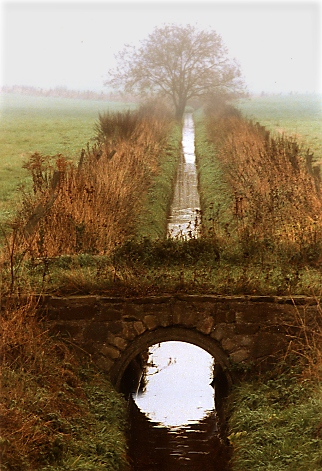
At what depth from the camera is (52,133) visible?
3575cm

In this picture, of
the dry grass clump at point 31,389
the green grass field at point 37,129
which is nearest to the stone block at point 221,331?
the dry grass clump at point 31,389

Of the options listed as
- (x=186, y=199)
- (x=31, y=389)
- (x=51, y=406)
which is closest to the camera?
(x=51, y=406)

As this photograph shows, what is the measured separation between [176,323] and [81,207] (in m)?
4.29

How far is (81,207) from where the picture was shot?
606 inches

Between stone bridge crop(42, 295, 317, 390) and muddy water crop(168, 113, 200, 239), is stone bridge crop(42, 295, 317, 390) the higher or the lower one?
the lower one

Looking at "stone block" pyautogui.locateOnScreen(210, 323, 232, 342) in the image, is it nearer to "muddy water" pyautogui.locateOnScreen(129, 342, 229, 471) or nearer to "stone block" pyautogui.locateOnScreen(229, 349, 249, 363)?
"stone block" pyautogui.locateOnScreen(229, 349, 249, 363)

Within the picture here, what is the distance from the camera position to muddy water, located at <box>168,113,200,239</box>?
64.7 ft

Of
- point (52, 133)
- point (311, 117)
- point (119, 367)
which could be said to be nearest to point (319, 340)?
point (119, 367)

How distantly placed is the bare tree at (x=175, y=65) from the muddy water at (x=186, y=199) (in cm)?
263

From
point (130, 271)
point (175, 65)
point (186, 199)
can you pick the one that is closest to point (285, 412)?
point (130, 271)

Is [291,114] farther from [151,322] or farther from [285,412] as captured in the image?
[285,412]

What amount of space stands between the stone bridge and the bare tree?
19077 mm

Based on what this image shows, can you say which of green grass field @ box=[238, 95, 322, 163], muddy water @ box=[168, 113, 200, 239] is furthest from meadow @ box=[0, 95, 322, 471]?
green grass field @ box=[238, 95, 322, 163]

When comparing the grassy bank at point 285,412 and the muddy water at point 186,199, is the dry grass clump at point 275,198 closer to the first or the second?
the muddy water at point 186,199
